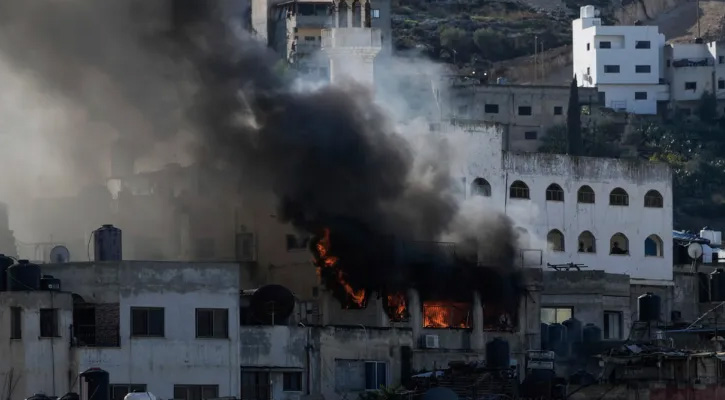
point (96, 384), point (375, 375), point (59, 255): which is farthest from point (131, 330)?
point (59, 255)

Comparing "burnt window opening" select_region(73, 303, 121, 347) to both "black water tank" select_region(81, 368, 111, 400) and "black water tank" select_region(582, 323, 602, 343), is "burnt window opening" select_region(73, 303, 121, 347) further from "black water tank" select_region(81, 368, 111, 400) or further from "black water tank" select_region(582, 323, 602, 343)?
"black water tank" select_region(582, 323, 602, 343)

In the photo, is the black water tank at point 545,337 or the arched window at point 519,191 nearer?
the black water tank at point 545,337

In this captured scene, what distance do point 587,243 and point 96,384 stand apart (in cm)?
4236

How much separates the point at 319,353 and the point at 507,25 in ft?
412

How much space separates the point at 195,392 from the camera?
65000 millimetres

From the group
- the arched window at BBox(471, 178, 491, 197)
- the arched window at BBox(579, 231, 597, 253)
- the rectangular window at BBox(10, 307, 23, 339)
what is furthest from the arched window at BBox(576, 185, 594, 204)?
the rectangular window at BBox(10, 307, 23, 339)

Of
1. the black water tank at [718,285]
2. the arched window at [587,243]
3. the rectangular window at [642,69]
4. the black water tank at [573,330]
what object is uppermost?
the rectangular window at [642,69]

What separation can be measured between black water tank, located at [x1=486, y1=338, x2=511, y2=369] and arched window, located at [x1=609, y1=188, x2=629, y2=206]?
2736cm

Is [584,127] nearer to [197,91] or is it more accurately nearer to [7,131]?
[7,131]

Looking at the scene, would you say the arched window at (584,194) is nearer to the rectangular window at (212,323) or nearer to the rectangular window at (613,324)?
the rectangular window at (613,324)

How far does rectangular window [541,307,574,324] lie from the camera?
85312 mm

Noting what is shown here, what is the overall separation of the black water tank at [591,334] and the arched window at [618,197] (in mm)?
17296

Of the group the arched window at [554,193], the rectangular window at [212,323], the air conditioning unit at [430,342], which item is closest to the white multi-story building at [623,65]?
the arched window at [554,193]

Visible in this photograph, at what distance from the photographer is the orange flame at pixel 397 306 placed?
260 ft
